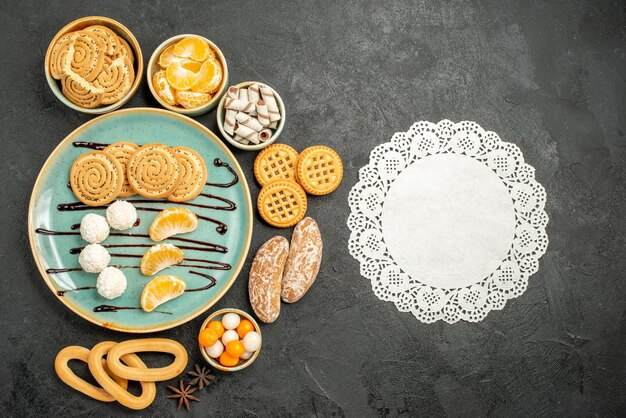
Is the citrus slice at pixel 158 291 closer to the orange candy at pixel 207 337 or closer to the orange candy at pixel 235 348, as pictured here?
the orange candy at pixel 207 337

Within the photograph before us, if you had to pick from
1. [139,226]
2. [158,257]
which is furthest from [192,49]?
[158,257]

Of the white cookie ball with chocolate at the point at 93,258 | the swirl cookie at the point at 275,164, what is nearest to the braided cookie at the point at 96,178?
the white cookie ball with chocolate at the point at 93,258

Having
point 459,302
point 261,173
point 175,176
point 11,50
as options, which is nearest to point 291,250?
point 261,173

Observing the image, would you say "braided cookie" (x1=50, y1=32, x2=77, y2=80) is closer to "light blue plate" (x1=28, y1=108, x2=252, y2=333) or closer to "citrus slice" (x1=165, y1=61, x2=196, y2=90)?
"light blue plate" (x1=28, y1=108, x2=252, y2=333)

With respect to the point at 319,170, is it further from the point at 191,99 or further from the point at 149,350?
the point at 149,350

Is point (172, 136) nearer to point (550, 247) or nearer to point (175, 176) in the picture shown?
point (175, 176)

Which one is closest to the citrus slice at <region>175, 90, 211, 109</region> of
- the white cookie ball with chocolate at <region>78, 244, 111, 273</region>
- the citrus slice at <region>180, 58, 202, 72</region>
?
the citrus slice at <region>180, 58, 202, 72</region>

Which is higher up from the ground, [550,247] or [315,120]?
[315,120]
